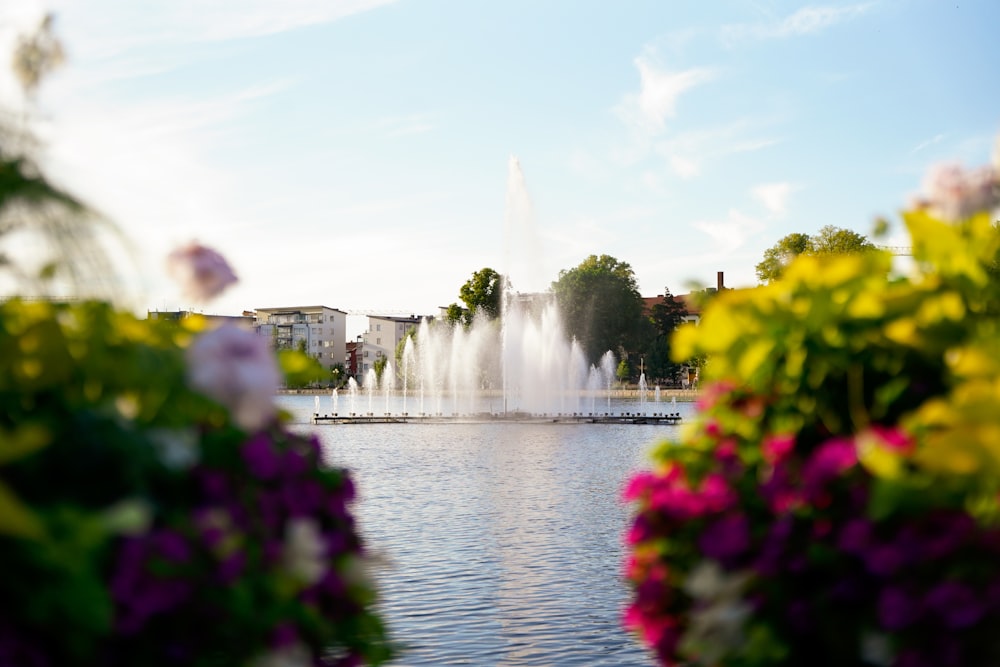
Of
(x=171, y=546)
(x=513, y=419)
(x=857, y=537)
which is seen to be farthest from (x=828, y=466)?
(x=513, y=419)

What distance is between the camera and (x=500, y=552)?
48.4ft

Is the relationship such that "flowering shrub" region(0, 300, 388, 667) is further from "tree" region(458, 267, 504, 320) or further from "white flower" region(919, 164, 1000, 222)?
"tree" region(458, 267, 504, 320)

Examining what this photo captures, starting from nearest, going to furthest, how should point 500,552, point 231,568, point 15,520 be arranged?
1. point 15,520
2. point 231,568
3. point 500,552

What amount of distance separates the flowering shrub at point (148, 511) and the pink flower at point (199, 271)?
1.69 feet

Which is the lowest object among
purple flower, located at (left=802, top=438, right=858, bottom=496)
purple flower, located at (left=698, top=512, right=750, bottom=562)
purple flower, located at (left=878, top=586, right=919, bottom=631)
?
purple flower, located at (left=878, top=586, right=919, bottom=631)

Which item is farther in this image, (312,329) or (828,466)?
(312,329)

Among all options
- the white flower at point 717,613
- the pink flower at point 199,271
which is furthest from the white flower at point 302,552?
the pink flower at point 199,271

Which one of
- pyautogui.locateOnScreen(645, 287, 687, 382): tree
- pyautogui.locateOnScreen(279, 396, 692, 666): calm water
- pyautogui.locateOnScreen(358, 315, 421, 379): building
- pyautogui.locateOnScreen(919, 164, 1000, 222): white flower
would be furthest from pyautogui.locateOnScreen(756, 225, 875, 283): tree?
pyautogui.locateOnScreen(358, 315, 421, 379): building

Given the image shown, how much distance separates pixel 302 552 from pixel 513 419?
4718 cm

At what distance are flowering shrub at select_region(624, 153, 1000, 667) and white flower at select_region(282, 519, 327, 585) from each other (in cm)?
116

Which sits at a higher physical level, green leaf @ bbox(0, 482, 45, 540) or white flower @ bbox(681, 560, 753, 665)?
green leaf @ bbox(0, 482, 45, 540)

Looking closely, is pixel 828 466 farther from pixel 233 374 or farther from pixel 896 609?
pixel 233 374

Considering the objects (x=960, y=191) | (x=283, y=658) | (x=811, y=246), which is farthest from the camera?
(x=811, y=246)

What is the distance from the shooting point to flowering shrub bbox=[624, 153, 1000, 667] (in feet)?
8.38
